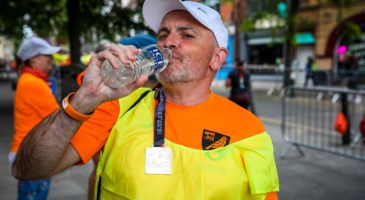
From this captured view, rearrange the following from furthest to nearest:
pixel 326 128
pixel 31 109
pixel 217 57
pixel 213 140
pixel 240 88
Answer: pixel 240 88
pixel 326 128
pixel 31 109
pixel 217 57
pixel 213 140

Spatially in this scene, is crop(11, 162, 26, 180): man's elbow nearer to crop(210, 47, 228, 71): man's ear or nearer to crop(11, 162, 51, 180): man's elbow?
crop(11, 162, 51, 180): man's elbow

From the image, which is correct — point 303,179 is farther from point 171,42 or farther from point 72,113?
point 72,113

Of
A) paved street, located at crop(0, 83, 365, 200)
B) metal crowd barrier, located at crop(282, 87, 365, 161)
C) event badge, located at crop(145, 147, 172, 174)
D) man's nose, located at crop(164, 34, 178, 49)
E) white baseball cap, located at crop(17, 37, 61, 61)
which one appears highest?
white baseball cap, located at crop(17, 37, 61, 61)

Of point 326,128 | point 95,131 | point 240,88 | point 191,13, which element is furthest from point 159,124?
point 326,128

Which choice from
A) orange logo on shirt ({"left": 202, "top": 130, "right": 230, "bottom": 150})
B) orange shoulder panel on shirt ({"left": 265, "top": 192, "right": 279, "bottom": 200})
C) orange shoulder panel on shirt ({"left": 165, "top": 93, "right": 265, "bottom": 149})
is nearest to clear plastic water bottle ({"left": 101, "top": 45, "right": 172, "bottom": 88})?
orange shoulder panel on shirt ({"left": 165, "top": 93, "right": 265, "bottom": 149})

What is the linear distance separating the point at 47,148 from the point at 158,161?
423 millimetres

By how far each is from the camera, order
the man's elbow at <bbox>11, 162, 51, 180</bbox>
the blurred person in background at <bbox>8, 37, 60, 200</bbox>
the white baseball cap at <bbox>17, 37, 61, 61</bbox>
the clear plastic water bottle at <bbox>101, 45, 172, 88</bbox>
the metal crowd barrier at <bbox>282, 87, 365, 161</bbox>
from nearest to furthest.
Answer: the clear plastic water bottle at <bbox>101, 45, 172, 88</bbox> < the man's elbow at <bbox>11, 162, 51, 180</bbox> < the blurred person in background at <bbox>8, 37, 60, 200</bbox> < the white baseball cap at <bbox>17, 37, 61, 61</bbox> < the metal crowd barrier at <bbox>282, 87, 365, 161</bbox>

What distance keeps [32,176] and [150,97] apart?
0.59m

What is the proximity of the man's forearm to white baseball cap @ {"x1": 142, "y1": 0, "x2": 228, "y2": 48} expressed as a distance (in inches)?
28.3

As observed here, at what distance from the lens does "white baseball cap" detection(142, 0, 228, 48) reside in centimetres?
184

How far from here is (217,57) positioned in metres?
2.03

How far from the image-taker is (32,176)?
1644mm

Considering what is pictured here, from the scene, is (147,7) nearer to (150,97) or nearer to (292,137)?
(150,97)

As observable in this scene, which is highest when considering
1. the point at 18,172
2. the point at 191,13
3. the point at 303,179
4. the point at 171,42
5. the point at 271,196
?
the point at 191,13
